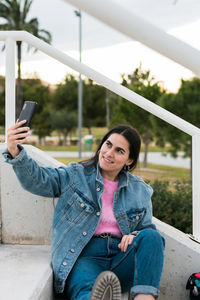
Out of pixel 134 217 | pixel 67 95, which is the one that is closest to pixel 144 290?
pixel 134 217

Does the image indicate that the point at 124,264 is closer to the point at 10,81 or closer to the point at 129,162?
the point at 129,162

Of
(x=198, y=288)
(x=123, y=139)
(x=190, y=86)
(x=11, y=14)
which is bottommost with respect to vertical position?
(x=198, y=288)

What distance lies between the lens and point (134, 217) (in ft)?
6.98

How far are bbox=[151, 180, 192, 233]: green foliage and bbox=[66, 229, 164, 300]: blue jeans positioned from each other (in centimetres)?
166

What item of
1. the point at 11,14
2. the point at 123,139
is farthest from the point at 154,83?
the point at 11,14

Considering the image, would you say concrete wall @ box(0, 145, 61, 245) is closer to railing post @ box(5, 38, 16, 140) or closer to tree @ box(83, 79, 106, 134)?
railing post @ box(5, 38, 16, 140)

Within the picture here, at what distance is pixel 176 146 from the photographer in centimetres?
1388

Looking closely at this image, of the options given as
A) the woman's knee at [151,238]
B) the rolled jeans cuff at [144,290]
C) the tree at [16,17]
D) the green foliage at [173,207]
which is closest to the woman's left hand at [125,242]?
the woman's knee at [151,238]

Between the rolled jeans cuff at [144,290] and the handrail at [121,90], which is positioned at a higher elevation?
the handrail at [121,90]

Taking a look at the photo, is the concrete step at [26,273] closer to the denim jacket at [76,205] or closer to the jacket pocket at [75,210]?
the denim jacket at [76,205]

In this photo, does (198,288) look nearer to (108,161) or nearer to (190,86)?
(108,161)

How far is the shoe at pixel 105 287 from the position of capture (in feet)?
4.85

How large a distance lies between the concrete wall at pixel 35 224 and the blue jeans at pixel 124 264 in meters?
0.43

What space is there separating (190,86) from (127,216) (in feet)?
36.6
